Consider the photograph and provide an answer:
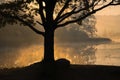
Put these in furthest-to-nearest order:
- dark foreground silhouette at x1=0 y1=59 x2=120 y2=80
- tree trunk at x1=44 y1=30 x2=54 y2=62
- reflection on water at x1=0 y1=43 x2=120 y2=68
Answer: reflection on water at x1=0 y1=43 x2=120 y2=68, tree trunk at x1=44 y1=30 x2=54 y2=62, dark foreground silhouette at x1=0 y1=59 x2=120 y2=80

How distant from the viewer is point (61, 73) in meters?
31.1

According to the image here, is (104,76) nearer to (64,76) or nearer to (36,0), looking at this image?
(64,76)

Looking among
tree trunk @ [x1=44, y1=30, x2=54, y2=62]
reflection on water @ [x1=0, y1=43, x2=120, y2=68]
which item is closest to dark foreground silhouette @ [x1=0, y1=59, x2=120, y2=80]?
tree trunk @ [x1=44, y1=30, x2=54, y2=62]

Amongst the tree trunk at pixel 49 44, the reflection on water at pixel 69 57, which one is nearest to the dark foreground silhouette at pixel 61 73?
the tree trunk at pixel 49 44

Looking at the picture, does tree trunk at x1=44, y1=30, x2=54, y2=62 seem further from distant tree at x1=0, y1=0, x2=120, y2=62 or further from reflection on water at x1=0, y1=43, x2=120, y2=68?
reflection on water at x1=0, y1=43, x2=120, y2=68

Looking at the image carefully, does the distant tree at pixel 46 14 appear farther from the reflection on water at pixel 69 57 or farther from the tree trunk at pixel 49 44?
the reflection on water at pixel 69 57

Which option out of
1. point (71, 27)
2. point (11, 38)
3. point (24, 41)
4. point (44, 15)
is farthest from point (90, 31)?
point (44, 15)

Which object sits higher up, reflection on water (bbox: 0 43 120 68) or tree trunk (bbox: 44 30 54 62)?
tree trunk (bbox: 44 30 54 62)

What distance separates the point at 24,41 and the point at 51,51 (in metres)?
111

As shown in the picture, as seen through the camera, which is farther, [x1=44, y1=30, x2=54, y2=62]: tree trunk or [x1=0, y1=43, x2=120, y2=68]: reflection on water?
[x1=0, y1=43, x2=120, y2=68]: reflection on water

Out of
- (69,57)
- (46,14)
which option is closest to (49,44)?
(46,14)

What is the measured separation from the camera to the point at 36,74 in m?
31.0

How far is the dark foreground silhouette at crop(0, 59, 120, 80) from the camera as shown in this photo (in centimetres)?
3008

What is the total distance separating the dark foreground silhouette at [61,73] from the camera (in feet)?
98.7
